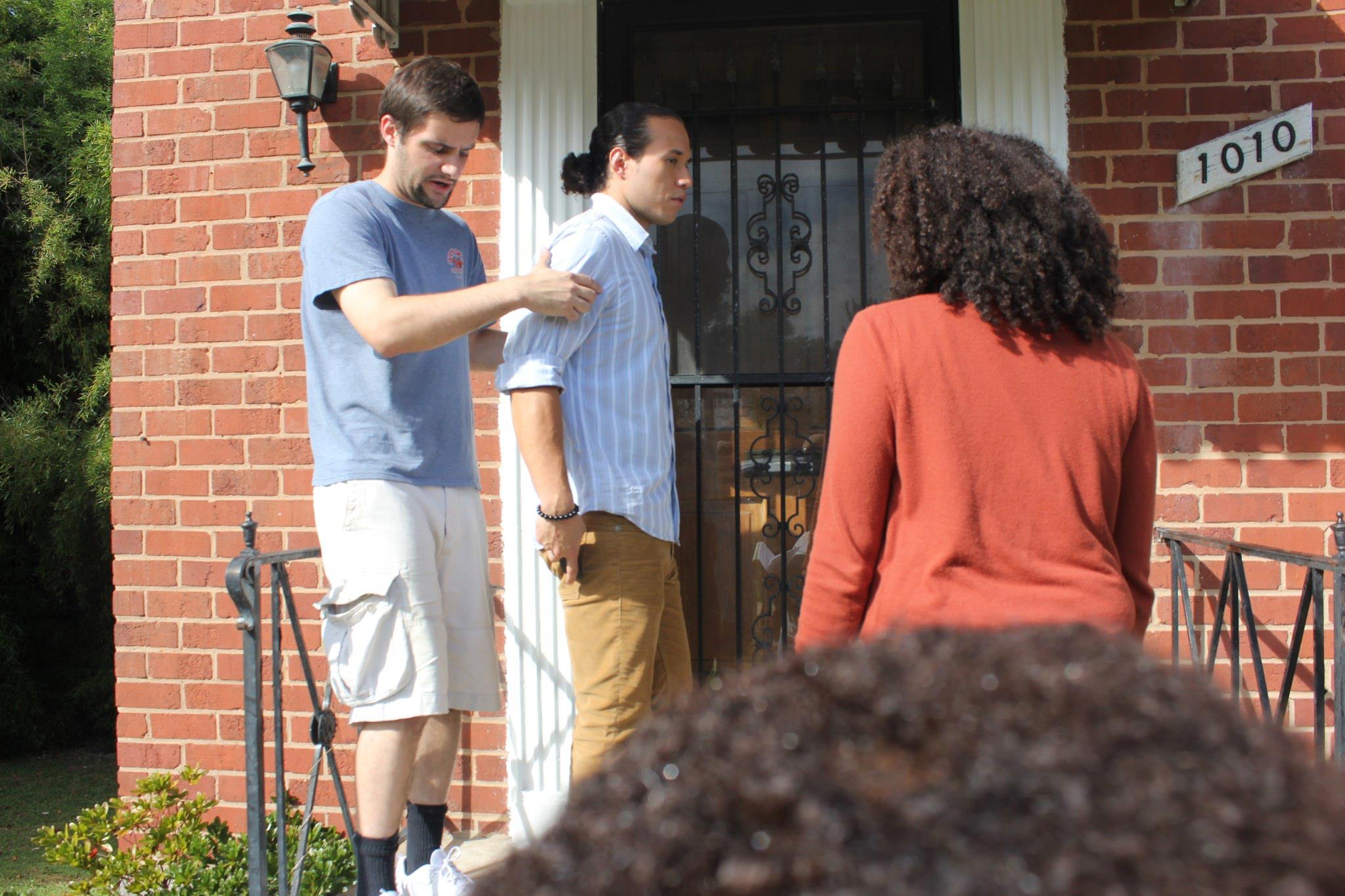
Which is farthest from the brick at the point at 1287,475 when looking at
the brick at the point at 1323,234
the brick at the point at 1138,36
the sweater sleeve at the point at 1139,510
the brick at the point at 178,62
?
the brick at the point at 178,62

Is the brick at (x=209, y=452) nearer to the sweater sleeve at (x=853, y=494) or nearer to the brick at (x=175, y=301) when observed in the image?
the brick at (x=175, y=301)

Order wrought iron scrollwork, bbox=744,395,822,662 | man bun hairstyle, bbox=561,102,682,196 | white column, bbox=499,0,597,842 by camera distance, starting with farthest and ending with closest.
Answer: wrought iron scrollwork, bbox=744,395,822,662, white column, bbox=499,0,597,842, man bun hairstyle, bbox=561,102,682,196

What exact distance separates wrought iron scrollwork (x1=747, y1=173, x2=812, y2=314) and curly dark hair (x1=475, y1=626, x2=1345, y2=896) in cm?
326

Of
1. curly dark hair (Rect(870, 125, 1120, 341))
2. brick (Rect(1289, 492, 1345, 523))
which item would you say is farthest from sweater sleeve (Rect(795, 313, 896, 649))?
brick (Rect(1289, 492, 1345, 523))

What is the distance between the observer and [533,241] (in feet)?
12.2

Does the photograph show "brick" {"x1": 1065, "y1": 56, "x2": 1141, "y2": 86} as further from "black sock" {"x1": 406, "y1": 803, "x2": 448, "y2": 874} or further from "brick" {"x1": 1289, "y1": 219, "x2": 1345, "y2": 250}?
"black sock" {"x1": 406, "y1": 803, "x2": 448, "y2": 874}

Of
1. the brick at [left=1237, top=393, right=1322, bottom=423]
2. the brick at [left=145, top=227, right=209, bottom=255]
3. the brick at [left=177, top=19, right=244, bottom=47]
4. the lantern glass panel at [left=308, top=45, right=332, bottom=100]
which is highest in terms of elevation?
the brick at [left=177, top=19, right=244, bottom=47]

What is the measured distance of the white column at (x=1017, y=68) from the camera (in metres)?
3.56

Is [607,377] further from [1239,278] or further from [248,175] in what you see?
[1239,278]

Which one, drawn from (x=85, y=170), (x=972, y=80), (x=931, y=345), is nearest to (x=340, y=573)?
(x=931, y=345)

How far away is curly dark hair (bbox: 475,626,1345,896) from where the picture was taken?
0.52 m

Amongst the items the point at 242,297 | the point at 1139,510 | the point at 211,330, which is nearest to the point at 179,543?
the point at 211,330

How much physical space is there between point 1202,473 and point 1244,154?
988 millimetres

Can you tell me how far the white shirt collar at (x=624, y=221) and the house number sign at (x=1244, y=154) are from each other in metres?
1.81
